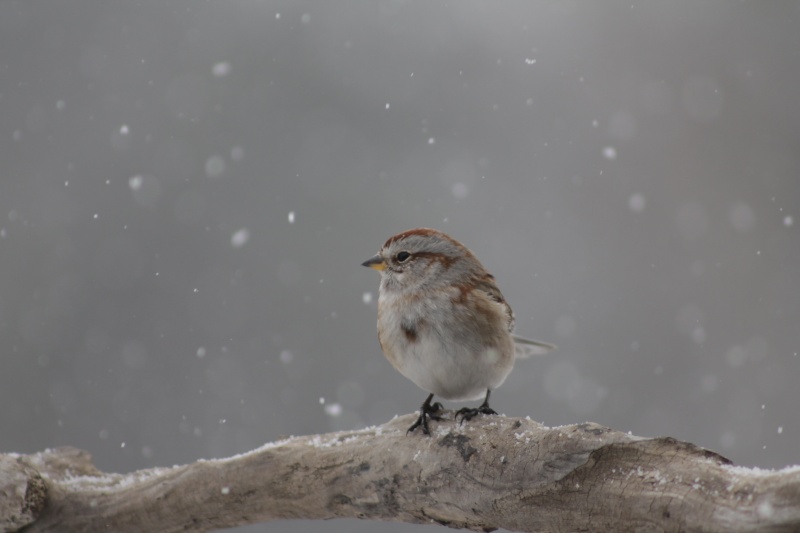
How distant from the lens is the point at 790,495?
188 centimetres

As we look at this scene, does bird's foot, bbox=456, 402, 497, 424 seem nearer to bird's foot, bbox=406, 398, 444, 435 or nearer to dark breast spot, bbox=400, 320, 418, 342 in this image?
bird's foot, bbox=406, 398, 444, 435

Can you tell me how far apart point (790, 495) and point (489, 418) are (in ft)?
3.81

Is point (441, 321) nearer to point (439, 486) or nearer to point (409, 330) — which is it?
point (409, 330)

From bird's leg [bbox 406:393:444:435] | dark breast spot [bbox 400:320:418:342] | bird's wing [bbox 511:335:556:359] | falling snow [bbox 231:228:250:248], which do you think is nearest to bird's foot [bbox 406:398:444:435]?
bird's leg [bbox 406:393:444:435]

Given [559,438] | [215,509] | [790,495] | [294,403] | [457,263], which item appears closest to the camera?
[790,495]

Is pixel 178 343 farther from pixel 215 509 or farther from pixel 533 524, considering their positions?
pixel 533 524

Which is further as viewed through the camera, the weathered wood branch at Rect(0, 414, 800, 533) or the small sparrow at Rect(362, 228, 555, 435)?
the small sparrow at Rect(362, 228, 555, 435)

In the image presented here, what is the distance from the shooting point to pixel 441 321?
3109 millimetres

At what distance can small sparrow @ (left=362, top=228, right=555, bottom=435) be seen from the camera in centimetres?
308

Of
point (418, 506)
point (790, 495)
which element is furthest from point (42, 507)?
point (790, 495)

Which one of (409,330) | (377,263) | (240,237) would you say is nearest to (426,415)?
(409,330)

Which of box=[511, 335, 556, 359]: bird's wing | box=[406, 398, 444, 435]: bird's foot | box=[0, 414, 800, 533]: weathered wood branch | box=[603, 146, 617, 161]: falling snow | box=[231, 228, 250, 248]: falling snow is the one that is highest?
box=[603, 146, 617, 161]: falling snow

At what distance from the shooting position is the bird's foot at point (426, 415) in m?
2.92

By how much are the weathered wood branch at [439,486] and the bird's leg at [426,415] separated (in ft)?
0.13
